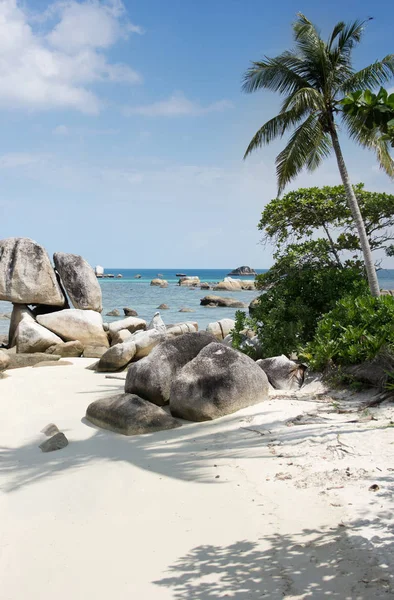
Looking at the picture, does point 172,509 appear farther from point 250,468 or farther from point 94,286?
point 94,286

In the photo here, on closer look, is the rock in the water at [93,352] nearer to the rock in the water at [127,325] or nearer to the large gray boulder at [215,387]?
the rock in the water at [127,325]

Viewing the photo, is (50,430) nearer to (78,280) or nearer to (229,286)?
(78,280)

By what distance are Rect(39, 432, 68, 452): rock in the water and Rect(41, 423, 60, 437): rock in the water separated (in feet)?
1.68

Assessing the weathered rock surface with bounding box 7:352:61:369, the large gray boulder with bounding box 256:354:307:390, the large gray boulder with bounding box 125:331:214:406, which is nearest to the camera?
the large gray boulder with bounding box 125:331:214:406

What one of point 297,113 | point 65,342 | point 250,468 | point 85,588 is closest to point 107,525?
point 85,588

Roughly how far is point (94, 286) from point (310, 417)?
43.5 feet

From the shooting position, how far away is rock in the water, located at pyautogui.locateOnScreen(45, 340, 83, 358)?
16.3 meters

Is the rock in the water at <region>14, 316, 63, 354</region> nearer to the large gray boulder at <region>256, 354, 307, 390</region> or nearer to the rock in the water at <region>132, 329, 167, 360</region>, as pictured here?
the rock in the water at <region>132, 329, 167, 360</region>

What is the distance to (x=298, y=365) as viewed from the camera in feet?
31.3

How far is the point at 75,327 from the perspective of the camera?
1773 cm

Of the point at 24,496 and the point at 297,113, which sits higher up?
the point at 297,113

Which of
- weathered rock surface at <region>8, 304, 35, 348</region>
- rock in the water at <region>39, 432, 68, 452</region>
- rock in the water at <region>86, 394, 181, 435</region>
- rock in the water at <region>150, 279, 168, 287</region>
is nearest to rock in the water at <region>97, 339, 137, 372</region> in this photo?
rock in the water at <region>86, 394, 181, 435</region>

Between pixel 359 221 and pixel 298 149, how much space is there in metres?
2.62

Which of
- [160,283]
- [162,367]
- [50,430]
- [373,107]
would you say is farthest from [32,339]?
[160,283]
